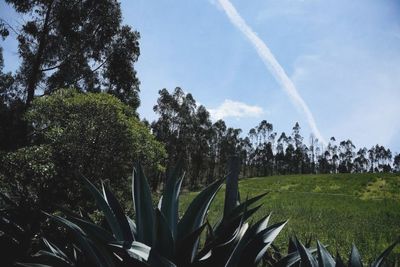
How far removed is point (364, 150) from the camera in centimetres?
10850

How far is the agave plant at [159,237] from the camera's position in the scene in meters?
1.65

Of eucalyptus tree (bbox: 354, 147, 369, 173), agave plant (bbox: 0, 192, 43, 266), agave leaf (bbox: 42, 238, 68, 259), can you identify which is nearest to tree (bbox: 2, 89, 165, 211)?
agave plant (bbox: 0, 192, 43, 266)

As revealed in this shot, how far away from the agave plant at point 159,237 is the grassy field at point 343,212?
20.4 inches

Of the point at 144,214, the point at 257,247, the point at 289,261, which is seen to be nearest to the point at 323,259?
the point at 289,261

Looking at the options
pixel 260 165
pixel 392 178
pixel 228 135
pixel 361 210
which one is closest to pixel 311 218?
pixel 361 210

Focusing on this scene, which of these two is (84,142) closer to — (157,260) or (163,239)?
(163,239)

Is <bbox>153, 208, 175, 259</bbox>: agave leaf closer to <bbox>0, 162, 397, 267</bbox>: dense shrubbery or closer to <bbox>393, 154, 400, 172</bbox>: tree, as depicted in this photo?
<bbox>0, 162, 397, 267</bbox>: dense shrubbery

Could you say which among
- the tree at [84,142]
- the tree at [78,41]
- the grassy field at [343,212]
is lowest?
the grassy field at [343,212]

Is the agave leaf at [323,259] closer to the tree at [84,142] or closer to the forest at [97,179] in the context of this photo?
the forest at [97,179]

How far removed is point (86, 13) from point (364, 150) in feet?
359

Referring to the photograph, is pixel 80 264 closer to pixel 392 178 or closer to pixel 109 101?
pixel 109 101

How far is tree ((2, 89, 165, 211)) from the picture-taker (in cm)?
883

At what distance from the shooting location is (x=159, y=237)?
1.69m

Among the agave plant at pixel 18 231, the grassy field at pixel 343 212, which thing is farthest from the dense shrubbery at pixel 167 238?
the agave plant at pixel 18 231
